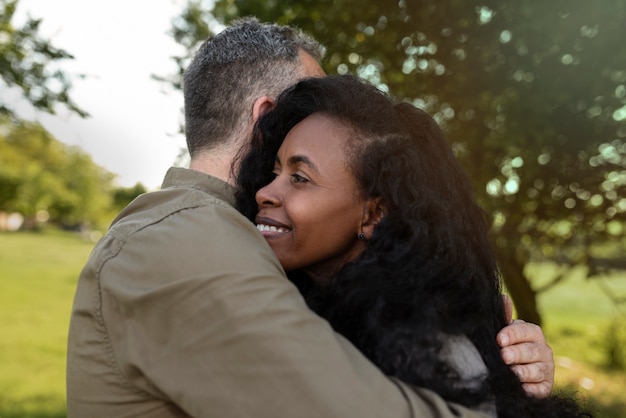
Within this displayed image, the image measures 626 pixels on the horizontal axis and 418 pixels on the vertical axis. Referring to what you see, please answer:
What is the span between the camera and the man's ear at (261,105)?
119 inches

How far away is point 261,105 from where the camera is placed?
9.95ft

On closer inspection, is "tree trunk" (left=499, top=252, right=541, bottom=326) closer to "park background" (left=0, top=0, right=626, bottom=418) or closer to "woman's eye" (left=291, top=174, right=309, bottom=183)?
"park background" (left=0, top=0, right=626, bottom=418)

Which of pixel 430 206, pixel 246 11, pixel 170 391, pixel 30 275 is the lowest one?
pixel 30 275

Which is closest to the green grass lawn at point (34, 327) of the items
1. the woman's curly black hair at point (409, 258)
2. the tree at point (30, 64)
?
the tree at point (30, 64)

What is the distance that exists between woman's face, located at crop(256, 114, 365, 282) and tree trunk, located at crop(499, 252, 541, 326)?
20.9 feet

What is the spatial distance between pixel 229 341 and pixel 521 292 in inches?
289

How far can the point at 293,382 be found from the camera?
5.44 ft

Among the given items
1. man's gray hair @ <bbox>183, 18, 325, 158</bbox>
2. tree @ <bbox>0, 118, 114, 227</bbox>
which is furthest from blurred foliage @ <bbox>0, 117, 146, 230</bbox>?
man's gray hair @ <bbox>183, 18, 325, 158</bbox>

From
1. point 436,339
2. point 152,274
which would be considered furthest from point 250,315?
point 436,339

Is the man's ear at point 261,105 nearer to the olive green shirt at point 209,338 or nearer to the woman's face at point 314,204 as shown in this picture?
the woman's face at point 314,204

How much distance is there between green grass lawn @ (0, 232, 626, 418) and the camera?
12000 mm

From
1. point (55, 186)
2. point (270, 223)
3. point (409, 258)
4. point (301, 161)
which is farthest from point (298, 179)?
point (55, 186)

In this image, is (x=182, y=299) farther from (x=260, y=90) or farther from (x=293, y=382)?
(x=260, y=90)

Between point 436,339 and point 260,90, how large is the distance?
1544mm
